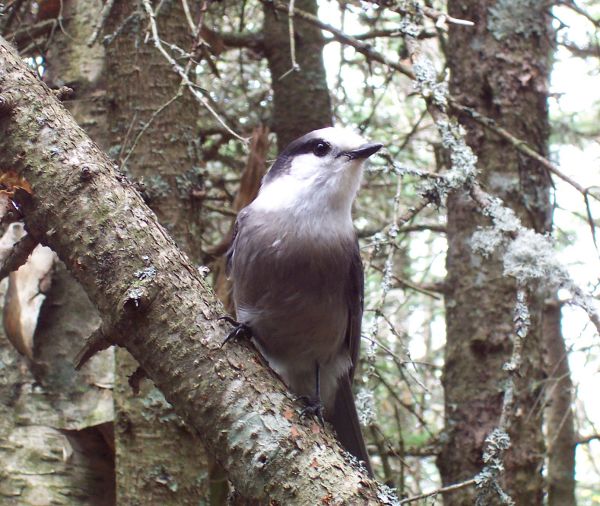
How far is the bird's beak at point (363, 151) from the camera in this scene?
2.25m

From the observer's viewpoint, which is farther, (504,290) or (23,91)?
(504,290)

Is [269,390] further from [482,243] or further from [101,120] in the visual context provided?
[101,120]

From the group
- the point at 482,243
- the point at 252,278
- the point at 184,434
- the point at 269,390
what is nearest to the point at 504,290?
the point at 482,243

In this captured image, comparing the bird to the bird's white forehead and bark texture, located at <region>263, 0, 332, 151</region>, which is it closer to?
the bird's white forehead

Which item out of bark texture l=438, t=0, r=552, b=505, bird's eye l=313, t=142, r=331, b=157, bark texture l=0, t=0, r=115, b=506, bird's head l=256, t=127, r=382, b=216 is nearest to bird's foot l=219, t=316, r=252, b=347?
bird's head l=256, t=127, r=382, b=216

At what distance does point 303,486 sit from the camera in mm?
1533

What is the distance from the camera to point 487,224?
3090 mm

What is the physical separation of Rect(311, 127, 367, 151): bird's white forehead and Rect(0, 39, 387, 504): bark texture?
87 centimetres

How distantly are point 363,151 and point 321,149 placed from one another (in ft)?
0.54

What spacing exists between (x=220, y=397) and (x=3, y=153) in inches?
27.9

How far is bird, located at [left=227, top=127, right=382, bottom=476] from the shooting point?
233cm

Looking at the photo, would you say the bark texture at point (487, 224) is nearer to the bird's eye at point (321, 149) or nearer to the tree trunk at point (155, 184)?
the bird's eye at point (321, 149)

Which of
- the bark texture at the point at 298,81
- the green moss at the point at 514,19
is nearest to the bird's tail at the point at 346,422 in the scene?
the bark texture at the point at 298,81

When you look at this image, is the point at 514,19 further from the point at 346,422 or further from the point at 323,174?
the point at 346,422
